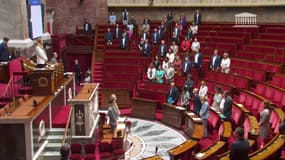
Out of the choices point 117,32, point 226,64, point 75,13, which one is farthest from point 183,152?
point 75,13

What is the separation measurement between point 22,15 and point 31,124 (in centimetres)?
605

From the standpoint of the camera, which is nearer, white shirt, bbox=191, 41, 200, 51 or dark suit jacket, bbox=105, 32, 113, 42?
white shirt, bbox=191, 41, 200, 51

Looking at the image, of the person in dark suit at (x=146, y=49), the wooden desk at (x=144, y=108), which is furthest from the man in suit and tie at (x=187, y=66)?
the person in dark suit at (x=146, y=49)

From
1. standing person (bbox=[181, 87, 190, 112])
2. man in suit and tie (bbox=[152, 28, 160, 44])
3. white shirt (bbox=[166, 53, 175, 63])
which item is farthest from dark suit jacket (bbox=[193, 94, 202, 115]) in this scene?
man in suit and tie (bbox=[152, 28, 160, 44])

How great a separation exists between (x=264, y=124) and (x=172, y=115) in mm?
4132

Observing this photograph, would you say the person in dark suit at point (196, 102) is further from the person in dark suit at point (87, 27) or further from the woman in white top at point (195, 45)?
the person in dark suit at point (87, 27)

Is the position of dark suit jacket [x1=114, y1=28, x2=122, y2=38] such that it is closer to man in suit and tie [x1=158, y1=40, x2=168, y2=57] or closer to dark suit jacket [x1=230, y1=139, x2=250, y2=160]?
man in suit and tie [x1=158, y1=40, x2=168, y2=57]

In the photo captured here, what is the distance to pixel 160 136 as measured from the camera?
35.9 feet

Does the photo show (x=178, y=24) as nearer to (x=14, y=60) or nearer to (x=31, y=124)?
(x=14, y=60)

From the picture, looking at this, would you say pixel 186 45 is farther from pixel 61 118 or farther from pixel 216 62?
pixel 61 118

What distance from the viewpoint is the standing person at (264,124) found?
791cm

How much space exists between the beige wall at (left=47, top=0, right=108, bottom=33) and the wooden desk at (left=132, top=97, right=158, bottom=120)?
6.74m

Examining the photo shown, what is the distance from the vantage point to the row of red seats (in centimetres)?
994

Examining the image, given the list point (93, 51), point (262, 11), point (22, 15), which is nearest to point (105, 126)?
point (22, 15)
